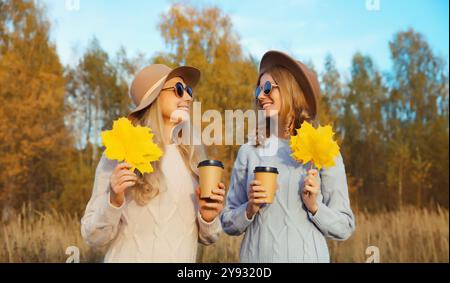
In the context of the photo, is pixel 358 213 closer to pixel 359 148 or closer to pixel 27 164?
pixel 359 148

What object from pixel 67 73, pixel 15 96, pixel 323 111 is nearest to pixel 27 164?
pixel 15 96

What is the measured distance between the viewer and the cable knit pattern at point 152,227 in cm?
251

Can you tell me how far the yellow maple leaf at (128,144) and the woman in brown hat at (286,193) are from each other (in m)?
0.55

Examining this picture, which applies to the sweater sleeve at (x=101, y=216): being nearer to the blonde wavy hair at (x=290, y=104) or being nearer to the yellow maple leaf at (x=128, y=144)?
the yellow maple leaf at (x=128, y=144)

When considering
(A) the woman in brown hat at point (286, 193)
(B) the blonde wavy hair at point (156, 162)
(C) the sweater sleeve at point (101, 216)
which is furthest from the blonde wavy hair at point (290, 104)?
(C) the sweater sleeve at point (101, 216)

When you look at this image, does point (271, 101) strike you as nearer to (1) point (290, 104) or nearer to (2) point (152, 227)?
(1) point (290, 104)

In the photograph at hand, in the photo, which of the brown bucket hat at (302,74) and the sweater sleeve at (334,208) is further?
the brown bucket hat at (302,74)

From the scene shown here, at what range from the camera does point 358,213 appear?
923cm

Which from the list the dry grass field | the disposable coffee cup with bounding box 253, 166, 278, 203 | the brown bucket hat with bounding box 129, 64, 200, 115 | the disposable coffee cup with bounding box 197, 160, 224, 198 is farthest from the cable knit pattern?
the dry grass field

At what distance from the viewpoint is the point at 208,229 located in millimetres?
2582

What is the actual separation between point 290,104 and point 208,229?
832mm

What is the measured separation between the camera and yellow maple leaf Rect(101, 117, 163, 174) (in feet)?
7.91

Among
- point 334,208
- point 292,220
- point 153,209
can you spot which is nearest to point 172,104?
point 153,209

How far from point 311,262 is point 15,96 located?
7.67m
